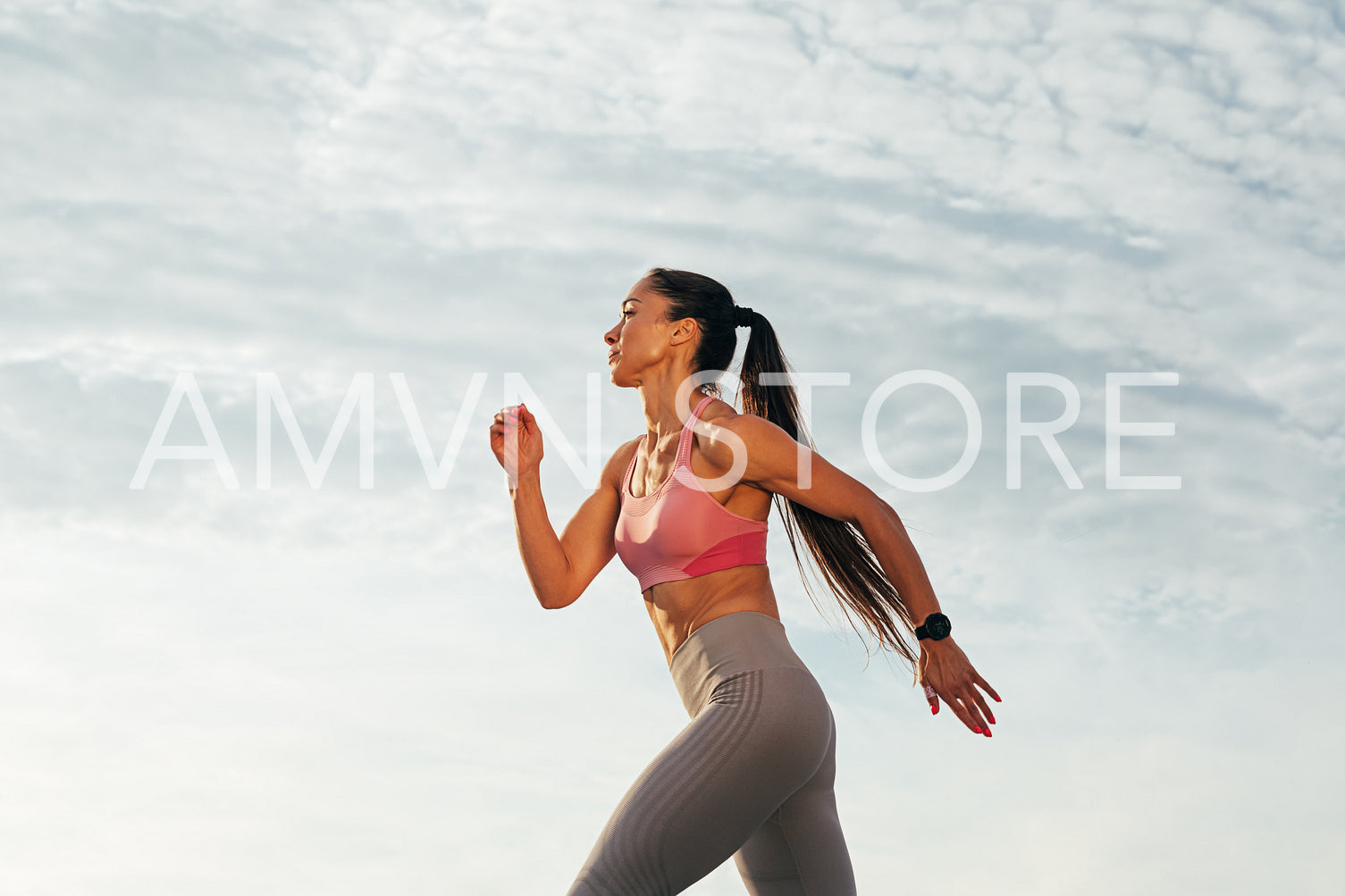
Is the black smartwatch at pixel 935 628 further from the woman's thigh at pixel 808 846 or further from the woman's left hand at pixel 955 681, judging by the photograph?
the woman's thigh at pixel 808 846

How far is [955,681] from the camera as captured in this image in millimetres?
4070

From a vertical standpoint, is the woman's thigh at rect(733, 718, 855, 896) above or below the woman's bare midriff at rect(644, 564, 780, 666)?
below

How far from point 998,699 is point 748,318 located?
174cm

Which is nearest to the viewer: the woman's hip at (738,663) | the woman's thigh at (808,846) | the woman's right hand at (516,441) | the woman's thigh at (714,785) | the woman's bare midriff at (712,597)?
the woman's thigh at (714,785)

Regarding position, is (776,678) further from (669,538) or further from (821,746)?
(669,538)

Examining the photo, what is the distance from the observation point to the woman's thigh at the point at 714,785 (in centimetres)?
370

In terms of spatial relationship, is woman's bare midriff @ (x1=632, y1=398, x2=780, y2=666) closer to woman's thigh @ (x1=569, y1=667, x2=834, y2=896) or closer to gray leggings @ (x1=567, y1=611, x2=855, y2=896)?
gray leggings @ (x1=567, y1=611, x2=855, y2=896)

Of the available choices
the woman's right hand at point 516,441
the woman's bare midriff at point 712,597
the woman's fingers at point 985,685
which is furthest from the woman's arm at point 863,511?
the woman's right hand at point 516,441

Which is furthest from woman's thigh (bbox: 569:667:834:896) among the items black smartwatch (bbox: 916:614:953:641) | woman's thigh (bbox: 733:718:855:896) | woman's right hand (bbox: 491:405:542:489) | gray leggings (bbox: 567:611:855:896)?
woman's right hand (bbox: 491:405:542:489)

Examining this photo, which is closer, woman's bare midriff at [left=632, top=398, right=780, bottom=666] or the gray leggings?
the gray leggings

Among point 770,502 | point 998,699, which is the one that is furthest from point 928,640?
point 770,502

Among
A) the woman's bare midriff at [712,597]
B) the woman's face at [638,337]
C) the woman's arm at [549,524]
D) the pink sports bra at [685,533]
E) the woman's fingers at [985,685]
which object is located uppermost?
the woman's face at [638,337]

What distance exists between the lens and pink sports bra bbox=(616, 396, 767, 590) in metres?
4.26

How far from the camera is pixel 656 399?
187 inches
